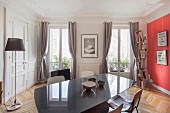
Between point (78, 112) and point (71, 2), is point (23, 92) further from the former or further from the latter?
A: point (78, 112)

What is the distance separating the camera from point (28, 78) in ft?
15.9

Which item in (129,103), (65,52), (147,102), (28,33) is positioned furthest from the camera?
(65,52)

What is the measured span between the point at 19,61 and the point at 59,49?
1847 mm

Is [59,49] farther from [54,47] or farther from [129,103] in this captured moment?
[129,103]

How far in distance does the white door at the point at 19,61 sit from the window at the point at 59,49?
1.26m

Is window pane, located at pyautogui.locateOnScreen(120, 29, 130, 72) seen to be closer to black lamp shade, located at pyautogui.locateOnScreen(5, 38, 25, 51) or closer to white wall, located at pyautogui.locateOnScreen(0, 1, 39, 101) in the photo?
white wall, located at pyautogui.locateOnScreen(0, 1, 39, 101)

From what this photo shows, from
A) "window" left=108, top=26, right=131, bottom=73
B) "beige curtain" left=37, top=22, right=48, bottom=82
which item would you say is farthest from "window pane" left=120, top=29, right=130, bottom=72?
"beige curtain" left=37, top=22, right=48, bottom=82

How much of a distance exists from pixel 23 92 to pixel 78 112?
12.2ft

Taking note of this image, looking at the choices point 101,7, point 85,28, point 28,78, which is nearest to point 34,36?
point 28,78

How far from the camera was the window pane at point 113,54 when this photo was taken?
5676 millimetres

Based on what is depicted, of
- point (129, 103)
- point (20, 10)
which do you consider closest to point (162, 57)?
point (129, 103)

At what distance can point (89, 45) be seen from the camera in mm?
5609

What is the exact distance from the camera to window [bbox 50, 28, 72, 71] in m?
5.71

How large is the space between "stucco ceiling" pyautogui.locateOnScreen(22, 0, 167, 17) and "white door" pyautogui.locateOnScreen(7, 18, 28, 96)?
0.73m
